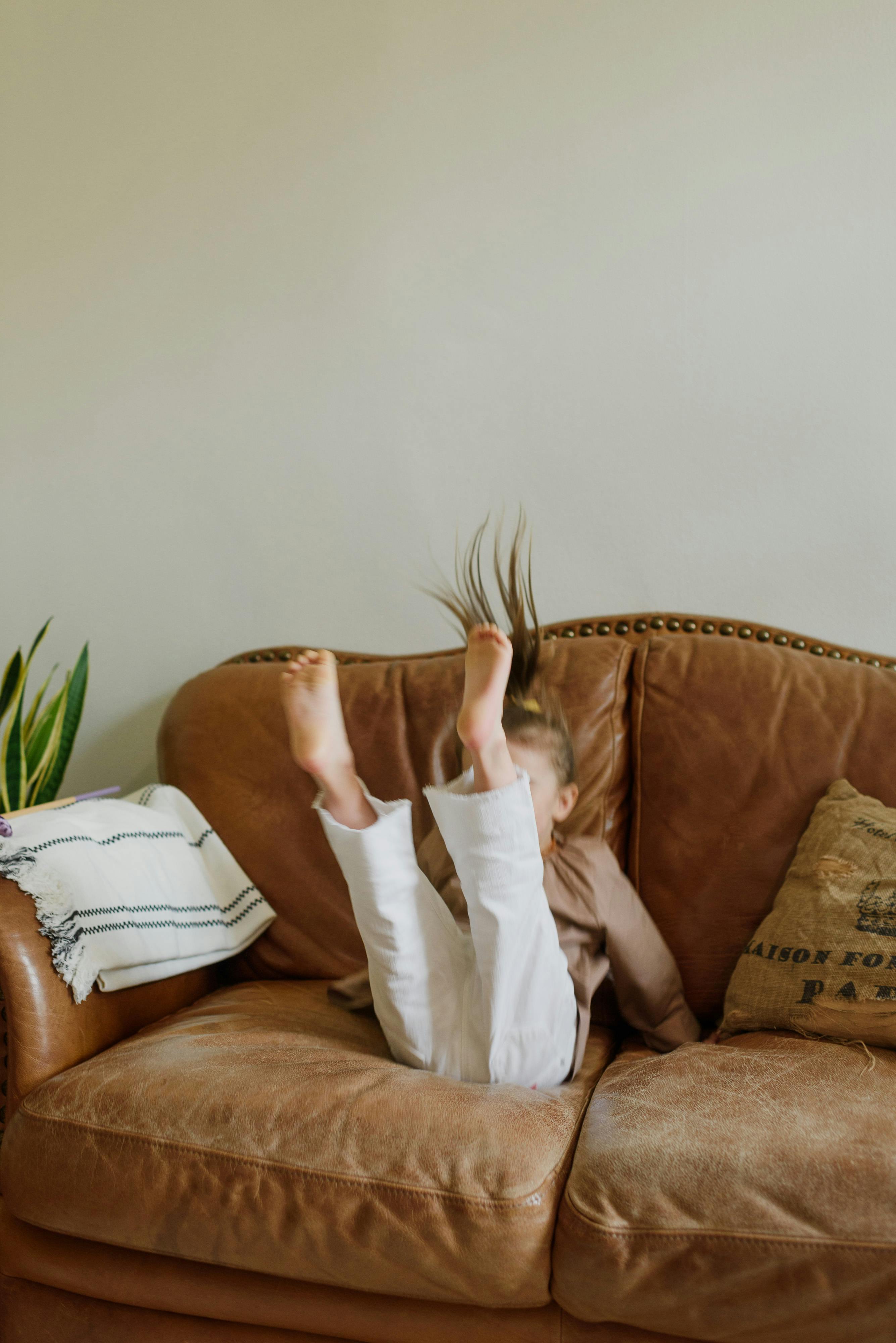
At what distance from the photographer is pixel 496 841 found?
1012 mm

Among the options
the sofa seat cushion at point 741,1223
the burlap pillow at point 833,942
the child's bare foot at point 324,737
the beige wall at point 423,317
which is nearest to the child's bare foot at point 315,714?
the child's bare foot at point 324,737

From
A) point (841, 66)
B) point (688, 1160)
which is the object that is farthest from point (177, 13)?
point (688, 1160)

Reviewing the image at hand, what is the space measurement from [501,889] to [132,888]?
61cm

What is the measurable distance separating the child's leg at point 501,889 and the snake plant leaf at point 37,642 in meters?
1.12

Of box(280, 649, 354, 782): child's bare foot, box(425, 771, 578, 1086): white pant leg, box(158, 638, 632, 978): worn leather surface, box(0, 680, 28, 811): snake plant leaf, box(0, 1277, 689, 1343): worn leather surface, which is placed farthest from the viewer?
box(0, 680, 28, 811): snake plant leaf

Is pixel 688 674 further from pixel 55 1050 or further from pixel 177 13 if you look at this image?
pixel 177 13

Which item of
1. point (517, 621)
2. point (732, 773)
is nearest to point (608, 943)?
point (732, 773)

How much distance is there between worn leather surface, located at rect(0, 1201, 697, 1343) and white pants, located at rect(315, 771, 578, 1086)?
0.82ft

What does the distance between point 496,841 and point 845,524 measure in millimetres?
1043

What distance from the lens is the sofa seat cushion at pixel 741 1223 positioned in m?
0.78

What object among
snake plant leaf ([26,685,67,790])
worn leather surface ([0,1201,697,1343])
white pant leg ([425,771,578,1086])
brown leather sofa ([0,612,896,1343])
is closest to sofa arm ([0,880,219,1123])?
brown leather sofa ([0,612,896,1343])

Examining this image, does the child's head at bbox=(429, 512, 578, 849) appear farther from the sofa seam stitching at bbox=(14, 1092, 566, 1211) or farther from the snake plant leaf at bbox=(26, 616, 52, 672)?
the snake plant leaf at bbox=(26, 616, 52, 672)

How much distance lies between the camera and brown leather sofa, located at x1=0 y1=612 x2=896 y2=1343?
813 millimetres

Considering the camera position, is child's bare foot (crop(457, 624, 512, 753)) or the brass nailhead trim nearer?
child's bare foot (crop(457, 624, 512, 753))
